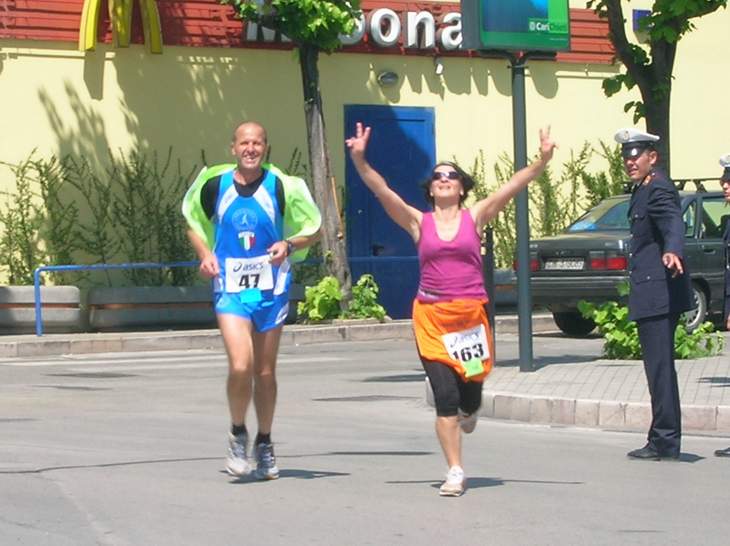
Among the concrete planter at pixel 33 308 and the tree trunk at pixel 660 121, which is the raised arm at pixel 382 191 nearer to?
the tree trunk at pixel 660 121

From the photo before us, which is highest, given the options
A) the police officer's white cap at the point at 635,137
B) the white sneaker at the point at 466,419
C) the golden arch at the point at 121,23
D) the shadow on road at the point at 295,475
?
the golden arch at the point at 121,23

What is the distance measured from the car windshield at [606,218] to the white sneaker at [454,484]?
514 inches

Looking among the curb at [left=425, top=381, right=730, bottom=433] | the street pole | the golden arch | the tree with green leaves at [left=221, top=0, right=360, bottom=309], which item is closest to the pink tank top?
the curb at [left=425, top=381, right=730, bottom=433]

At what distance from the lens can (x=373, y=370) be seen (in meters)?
16.8

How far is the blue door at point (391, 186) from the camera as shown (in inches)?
974

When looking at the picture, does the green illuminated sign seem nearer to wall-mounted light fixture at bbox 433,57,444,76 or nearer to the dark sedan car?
the dark sedan car

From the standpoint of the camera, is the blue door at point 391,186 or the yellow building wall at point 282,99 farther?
the blue door at point 391,186

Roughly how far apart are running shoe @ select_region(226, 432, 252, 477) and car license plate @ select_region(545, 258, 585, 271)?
11.8m

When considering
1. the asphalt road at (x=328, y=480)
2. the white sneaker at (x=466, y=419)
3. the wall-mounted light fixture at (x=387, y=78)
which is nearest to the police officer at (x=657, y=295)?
the asphalt road at (x=328, y=480)

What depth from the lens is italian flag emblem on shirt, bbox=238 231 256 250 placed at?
8664 mm

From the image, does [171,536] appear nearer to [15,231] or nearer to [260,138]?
[260,138]

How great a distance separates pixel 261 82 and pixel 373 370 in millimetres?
8409

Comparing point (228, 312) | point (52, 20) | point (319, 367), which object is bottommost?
point (319, 367)

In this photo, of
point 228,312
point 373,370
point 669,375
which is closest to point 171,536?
point 228,312
